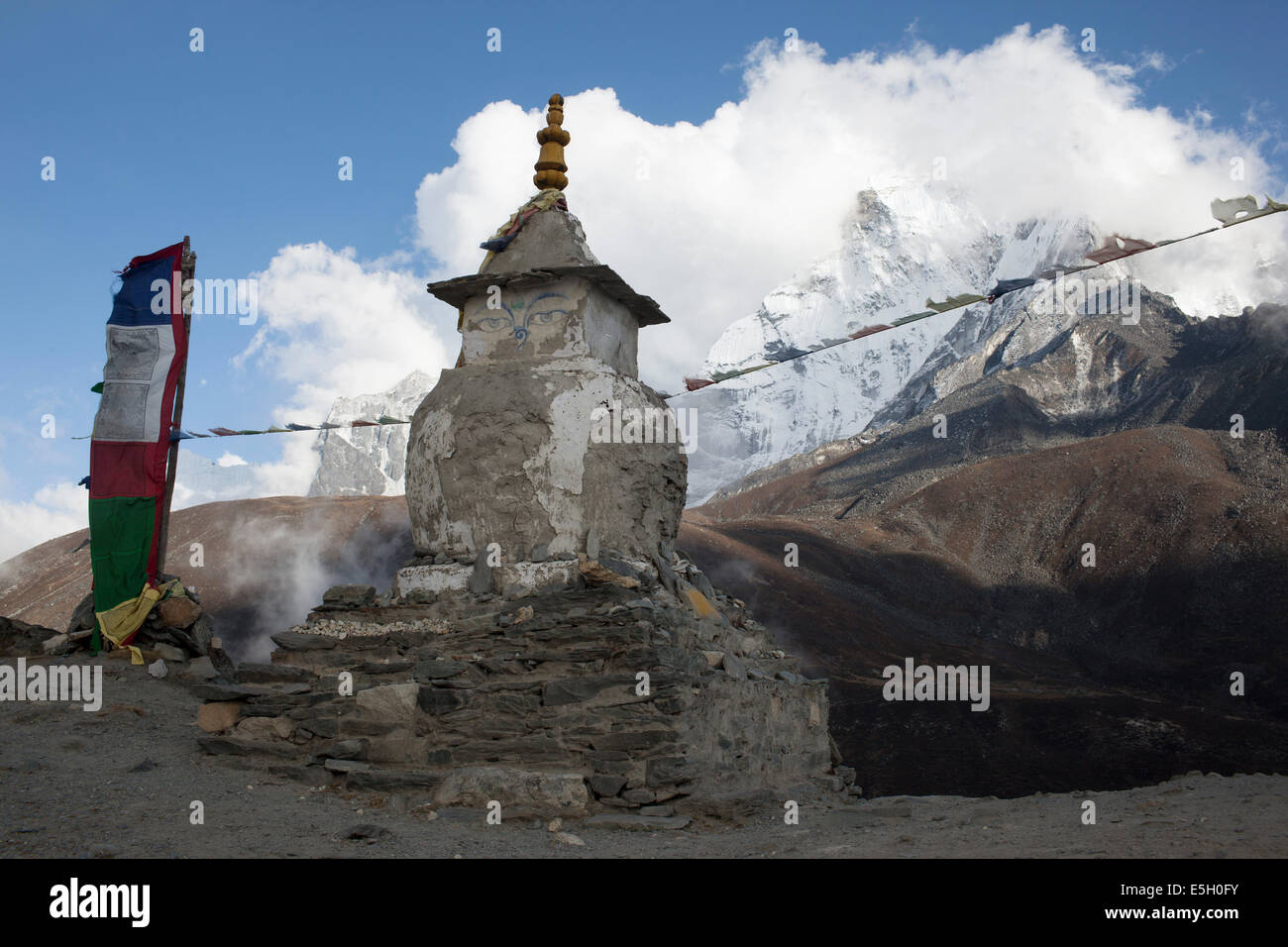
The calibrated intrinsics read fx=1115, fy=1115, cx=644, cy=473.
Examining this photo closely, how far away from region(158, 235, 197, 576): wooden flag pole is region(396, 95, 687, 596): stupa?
3371 millimetres

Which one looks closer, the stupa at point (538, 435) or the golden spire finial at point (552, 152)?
the stupa at point (538, 435)

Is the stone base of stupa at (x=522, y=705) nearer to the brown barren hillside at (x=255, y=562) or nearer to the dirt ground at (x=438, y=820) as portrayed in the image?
the dirt ground at (x=438, y=820)

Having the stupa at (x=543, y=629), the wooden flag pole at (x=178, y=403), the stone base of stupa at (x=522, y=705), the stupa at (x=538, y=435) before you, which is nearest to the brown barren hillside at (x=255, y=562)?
the wooden flag pole at (x=178, y=403)

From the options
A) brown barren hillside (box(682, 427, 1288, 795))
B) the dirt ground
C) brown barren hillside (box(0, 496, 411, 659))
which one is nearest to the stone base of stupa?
the dirt ground

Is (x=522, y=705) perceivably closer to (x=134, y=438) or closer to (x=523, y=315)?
(x=523, y=315)

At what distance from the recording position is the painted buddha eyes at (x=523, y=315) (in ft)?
33.4

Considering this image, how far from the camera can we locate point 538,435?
959 centimetres

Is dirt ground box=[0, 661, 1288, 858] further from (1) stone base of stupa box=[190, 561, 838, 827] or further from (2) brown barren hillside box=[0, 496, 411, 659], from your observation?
(2) brown barren hillside box=[0, 496, 411, 659]

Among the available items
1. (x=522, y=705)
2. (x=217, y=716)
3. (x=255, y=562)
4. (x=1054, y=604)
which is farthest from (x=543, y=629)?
(x=1054, y=604)

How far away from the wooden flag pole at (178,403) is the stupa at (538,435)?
3371 mm

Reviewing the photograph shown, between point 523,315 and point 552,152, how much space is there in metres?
1.91

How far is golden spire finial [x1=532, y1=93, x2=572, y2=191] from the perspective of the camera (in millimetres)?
11000

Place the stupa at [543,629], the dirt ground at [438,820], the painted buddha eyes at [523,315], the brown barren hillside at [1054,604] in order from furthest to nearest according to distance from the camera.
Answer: the brown barren hillside at [1054,604] < the painted buddha eyes at [523,315] < the stupa at [543,629] < the dirt ground at [438,820]

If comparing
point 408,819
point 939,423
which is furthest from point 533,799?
point 939,423
